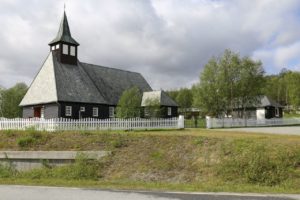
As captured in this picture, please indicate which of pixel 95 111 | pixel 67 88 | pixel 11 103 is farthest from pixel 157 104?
pixel 11 103

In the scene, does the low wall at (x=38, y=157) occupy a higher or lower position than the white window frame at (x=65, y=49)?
lower

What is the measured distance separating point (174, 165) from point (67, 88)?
1052 inches

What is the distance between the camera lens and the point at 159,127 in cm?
3322

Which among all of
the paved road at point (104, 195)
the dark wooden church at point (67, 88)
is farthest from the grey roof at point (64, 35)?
the paved road at point (104, 195)

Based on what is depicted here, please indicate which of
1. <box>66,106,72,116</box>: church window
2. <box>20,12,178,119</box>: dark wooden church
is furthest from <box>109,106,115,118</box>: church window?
<box>66,106,72,116</box>: church window

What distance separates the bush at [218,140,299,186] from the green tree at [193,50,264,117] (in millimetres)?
33077

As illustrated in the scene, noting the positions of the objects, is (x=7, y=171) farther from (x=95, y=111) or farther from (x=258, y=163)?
(x=95, y=111)

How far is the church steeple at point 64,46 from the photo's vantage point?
43969 millimetres

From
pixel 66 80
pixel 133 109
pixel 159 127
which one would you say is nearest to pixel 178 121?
pixel 159 127

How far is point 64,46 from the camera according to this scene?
146 feet

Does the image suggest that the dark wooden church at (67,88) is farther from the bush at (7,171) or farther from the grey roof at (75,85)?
the bush at (7,171)

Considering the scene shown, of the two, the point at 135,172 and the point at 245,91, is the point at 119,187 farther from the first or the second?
the point at 245,91

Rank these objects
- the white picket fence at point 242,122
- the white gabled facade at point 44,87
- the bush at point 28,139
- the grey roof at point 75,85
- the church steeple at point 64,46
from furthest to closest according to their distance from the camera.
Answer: the church steeple at point 64,46 → the white picket fence at point 242,122 → the grey roof at point 75,85 → the white gabled facade at point 44,87 → the bush at point 28,139

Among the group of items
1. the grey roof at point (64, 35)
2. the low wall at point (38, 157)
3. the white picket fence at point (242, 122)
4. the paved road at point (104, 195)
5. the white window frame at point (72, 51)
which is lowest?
the paved road at point (104, 195)
